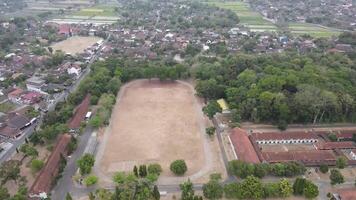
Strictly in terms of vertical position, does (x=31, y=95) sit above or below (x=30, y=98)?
above

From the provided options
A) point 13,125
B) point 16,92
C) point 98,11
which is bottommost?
point 13,125

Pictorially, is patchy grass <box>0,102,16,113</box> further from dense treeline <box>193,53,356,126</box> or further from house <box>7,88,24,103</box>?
dense treeline <box>193,53,356,126</box>

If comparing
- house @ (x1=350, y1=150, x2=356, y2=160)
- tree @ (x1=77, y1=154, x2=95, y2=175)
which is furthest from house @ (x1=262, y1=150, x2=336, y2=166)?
tree @ (x1=77, y1=154, x2=95, y2=175)

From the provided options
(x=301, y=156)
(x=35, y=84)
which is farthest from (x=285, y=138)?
(x=35, y=84)

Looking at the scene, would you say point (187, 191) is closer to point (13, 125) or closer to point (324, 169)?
point (324, 169)

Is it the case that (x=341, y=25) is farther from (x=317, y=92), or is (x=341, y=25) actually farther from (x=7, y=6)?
(x=7, y=6)

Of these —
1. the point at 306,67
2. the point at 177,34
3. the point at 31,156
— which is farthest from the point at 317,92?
the point at 177,34
